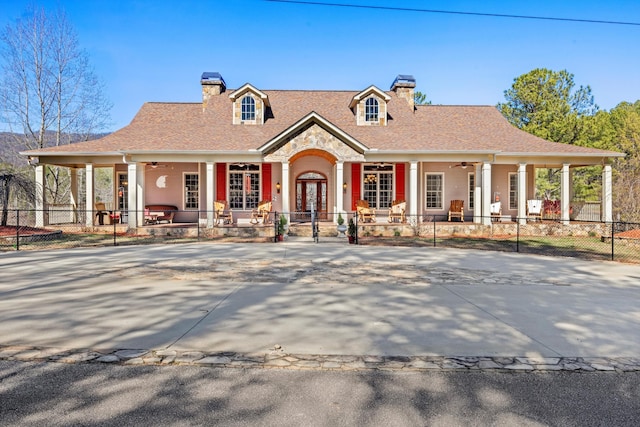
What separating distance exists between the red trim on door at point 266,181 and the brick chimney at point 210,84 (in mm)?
6016

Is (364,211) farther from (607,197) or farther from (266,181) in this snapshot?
(607,197)

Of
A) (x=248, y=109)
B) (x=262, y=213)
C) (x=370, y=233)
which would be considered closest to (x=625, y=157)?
(x=370, y=233)

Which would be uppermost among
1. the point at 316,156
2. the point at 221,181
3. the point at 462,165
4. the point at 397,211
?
the point at 316,156

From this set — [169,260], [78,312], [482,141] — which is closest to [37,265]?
[169,260]

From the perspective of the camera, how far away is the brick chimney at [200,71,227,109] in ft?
71.8

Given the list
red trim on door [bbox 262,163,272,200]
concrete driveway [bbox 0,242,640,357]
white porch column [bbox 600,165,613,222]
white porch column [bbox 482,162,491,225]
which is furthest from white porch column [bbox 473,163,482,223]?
red trim on door [bbox 262,163,272,200]

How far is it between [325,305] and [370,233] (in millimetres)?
11501

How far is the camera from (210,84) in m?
22.0

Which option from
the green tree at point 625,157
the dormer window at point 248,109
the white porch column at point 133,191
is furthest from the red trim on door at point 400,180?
the white porch column at point 133,191

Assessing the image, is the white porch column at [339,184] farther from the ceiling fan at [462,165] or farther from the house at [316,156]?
the ceiling fan at [462,165]

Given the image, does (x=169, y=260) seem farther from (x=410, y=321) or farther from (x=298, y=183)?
(x=298, y=183)

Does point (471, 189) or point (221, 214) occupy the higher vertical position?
point (471, 189)

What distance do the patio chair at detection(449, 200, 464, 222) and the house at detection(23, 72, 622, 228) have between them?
70cm

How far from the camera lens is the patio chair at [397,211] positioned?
1808 centimetres
